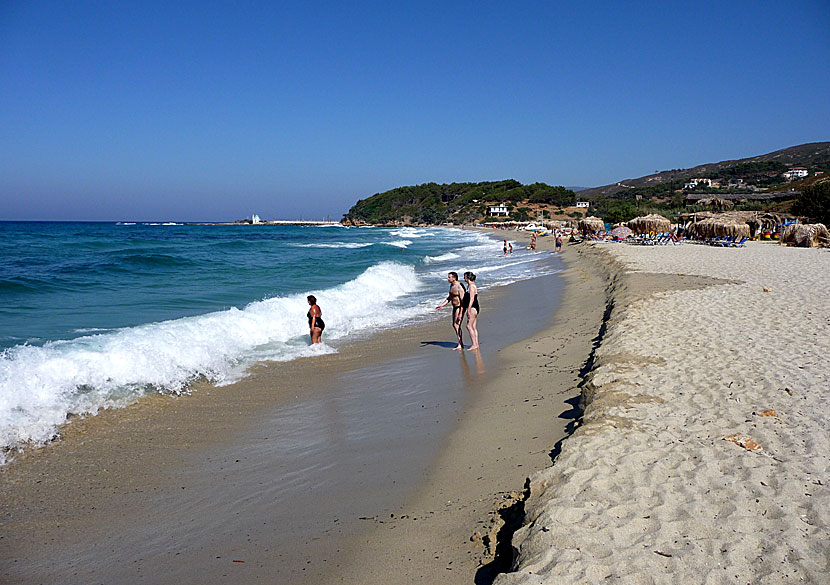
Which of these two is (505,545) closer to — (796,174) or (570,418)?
(570,418)

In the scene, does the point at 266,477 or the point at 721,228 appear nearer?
the point at 266,477

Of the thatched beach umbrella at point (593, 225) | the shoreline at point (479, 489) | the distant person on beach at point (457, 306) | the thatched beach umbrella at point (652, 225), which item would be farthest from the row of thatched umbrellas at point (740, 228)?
the shoreline at point (479, 489)

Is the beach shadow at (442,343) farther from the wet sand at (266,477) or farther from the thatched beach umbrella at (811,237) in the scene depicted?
the thatched beach umbrella at (811,237)

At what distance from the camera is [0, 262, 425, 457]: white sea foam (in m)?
5.86

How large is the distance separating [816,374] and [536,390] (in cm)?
284

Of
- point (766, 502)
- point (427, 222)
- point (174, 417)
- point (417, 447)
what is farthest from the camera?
point (427, 222)

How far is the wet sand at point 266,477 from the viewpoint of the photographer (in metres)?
3.37

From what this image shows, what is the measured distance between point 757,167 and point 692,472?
133 m

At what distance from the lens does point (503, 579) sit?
2.75 m

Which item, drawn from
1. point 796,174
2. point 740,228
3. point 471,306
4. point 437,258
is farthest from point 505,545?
point 796,174

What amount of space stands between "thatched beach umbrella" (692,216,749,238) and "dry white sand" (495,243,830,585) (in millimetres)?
23674

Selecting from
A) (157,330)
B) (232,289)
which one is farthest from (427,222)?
(157,330)

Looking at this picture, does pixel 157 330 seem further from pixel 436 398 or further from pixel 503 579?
pixel 503 579

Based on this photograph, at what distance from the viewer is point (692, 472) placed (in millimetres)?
3688
